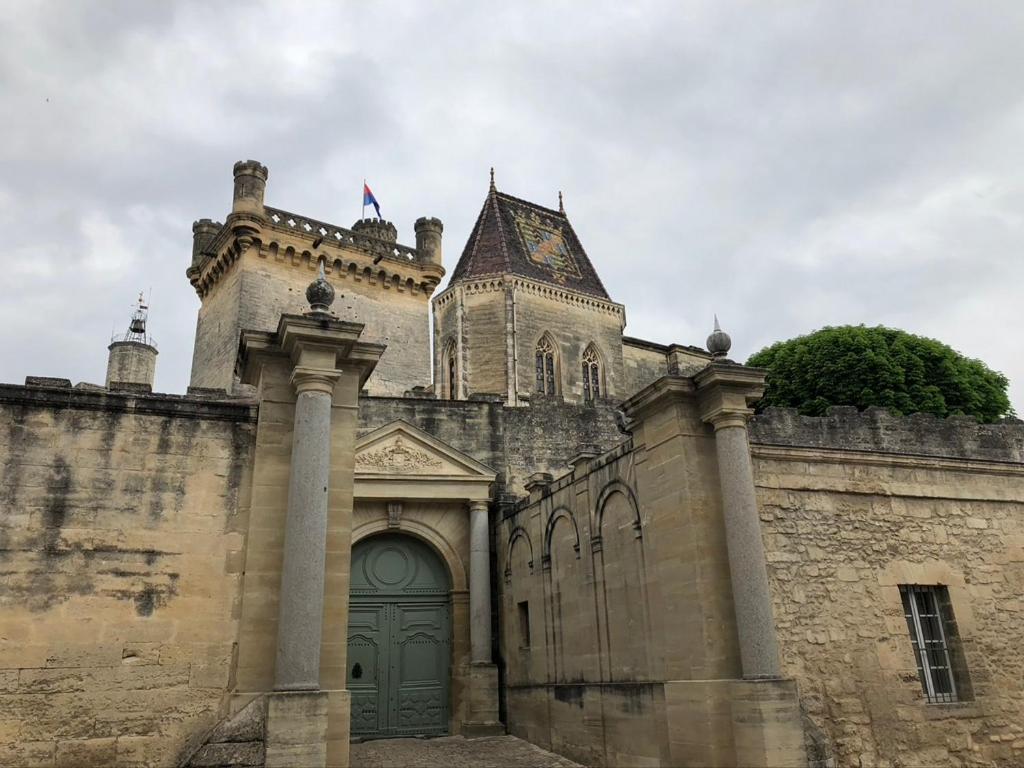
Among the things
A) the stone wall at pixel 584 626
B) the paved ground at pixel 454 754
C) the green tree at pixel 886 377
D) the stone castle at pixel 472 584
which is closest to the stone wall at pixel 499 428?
the stone castle at pixel 472 584

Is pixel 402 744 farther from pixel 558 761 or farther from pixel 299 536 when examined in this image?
pixel 299 536

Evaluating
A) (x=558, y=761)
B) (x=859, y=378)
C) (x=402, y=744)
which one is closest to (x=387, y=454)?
(x=402, y=744)

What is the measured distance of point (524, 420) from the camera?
1831 cm

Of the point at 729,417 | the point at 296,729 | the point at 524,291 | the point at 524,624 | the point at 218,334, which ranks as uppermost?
the point at 524,291

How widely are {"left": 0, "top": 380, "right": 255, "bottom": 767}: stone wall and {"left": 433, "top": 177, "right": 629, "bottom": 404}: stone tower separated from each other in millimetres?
26189

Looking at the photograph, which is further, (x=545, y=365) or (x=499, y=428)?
(x=545, y=365)

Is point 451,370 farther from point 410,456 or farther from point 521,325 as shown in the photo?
point 410,456

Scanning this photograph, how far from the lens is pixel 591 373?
37.8 metres

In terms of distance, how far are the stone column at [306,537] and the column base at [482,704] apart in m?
7.58

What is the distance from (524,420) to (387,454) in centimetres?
396

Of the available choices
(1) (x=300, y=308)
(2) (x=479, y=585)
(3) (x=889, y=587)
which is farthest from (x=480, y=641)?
(1) (x=300, y=308)

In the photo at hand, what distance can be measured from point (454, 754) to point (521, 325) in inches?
995

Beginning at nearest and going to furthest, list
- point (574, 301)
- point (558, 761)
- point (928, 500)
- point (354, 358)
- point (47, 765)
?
point (47, 765)
point (354, 358)
point (928, 500)
point (558, 761)
point (574, 301)

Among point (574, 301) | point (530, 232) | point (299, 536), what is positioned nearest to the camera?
point (299, 536)
